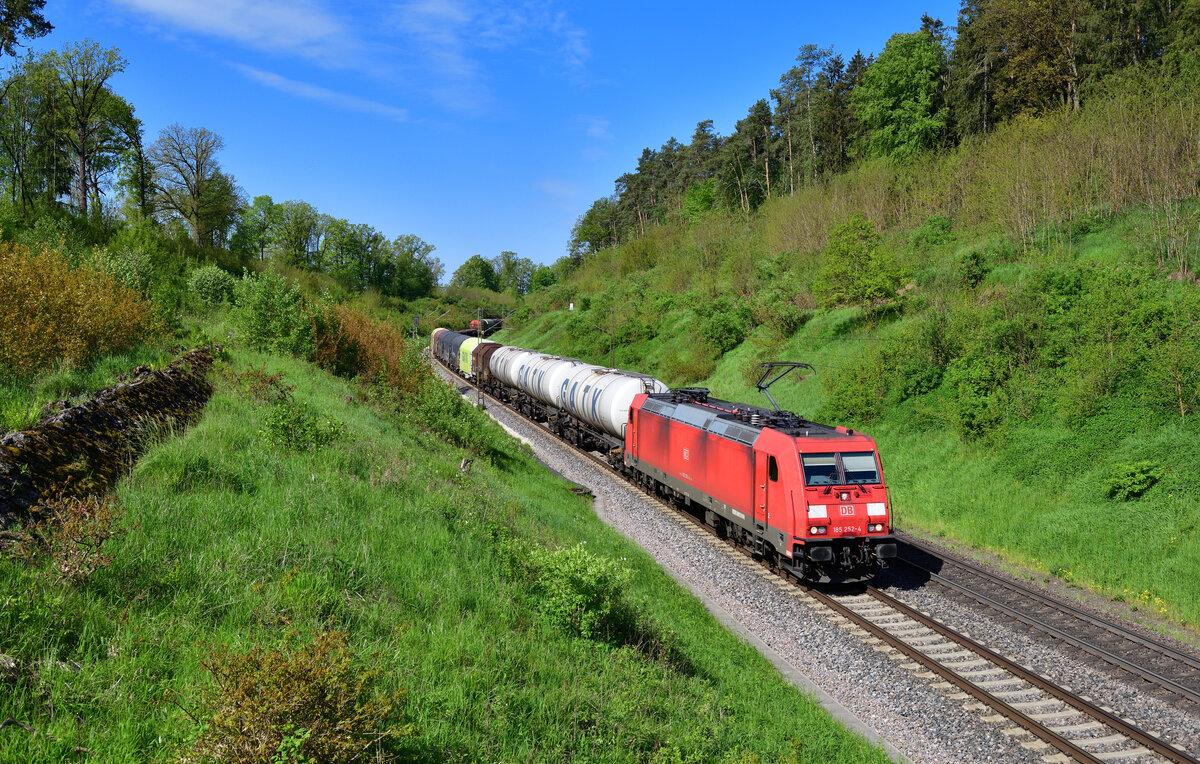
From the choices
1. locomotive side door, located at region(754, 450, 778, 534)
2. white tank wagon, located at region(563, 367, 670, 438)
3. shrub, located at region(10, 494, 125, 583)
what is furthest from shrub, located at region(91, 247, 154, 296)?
locomotive side door, located at region(754, 450, 778, 534)

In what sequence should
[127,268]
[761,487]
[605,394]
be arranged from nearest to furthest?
[761,487] < [127,268] < [605,394]

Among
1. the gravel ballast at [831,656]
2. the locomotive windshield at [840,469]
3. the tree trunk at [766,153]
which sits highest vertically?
the tree trunk at [766,153]

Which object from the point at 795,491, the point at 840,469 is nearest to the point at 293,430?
the point at 795,491

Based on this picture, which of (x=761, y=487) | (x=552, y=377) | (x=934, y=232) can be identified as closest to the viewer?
(x=761, y=487)

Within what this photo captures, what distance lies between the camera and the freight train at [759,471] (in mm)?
13219

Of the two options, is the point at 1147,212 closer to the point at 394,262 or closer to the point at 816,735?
the point at 816,735

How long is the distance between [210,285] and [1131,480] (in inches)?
1498

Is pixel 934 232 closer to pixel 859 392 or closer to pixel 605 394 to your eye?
pixel 859 392

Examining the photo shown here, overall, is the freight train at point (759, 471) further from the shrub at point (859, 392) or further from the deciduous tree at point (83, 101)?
the deciduous tree at point (83, 101)

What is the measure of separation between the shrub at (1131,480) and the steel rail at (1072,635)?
15.0 ft

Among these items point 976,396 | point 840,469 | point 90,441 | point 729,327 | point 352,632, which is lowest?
point 352,632

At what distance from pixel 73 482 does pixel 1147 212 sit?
32.0 m

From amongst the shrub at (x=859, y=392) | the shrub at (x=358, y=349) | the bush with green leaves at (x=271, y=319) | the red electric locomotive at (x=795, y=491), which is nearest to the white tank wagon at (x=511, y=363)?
the shrub at (x=358, y=349)

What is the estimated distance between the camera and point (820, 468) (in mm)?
13406
